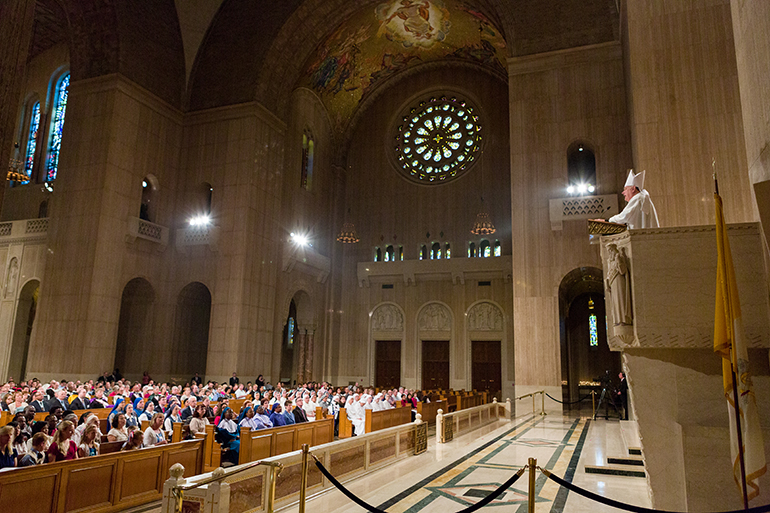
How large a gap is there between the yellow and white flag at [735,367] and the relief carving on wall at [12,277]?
21513mm

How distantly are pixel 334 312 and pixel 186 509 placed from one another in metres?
19.7

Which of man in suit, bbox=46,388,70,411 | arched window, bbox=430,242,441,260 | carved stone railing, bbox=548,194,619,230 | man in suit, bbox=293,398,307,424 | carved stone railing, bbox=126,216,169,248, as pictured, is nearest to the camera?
man in suit, bbox=46,388,70,411

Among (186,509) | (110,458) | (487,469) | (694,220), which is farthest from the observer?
(694,220)

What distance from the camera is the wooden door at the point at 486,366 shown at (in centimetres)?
2206

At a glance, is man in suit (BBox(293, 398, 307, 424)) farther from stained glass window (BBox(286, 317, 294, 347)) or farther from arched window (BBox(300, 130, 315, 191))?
stained glass window (BBox(286, 317, 294, 347))

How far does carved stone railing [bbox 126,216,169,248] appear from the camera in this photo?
18141 mm

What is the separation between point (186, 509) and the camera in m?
4.72

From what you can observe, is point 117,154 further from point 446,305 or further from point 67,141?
point 446,305

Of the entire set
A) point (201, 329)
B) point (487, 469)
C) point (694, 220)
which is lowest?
point (487, 469)

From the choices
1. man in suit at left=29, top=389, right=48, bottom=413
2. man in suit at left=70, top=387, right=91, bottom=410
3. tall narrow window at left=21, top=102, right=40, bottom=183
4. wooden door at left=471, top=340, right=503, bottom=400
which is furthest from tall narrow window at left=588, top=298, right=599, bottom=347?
tall narrow window at left=21, top=102, right=40, bottom=183

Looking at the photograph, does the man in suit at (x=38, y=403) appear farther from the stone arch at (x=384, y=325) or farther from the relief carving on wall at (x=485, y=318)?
the relief carving on wall at (x=485, y=318)

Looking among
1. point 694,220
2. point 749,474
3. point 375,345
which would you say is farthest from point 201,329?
point 749,474

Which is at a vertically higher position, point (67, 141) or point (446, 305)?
point (67, 141)

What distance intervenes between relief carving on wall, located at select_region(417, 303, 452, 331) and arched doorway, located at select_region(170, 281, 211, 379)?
8.76 metres
